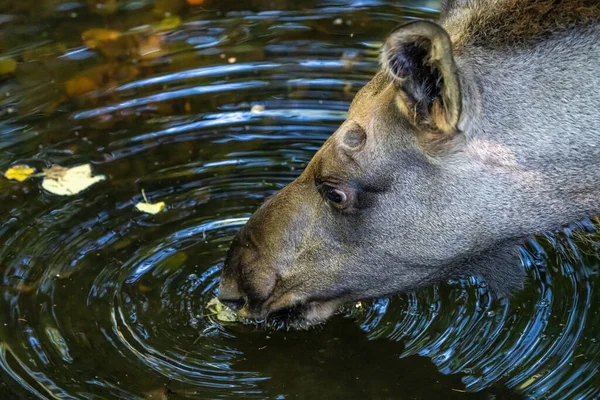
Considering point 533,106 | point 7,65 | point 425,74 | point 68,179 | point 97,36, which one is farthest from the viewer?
point 97,36

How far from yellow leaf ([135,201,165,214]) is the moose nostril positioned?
4.38 ft

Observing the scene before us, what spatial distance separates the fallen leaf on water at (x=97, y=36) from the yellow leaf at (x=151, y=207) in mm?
2295

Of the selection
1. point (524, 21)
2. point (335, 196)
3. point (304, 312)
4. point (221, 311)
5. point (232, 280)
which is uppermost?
point (524, 21)

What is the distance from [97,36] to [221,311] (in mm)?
3612

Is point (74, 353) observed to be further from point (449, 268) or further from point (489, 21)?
point (489, 21)

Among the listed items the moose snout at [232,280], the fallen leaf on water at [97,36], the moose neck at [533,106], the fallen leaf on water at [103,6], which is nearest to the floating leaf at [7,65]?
the fallen leaf on water at [97,36]

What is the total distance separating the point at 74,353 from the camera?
494cm

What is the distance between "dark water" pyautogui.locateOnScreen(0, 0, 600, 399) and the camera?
16.0 feet

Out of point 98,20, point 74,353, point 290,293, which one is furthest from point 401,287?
point 98,20

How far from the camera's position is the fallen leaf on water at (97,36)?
7.93 metres

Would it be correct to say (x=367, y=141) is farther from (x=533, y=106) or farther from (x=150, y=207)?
(x=150, y=207)

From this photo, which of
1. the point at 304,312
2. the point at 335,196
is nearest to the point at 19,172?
the point at 304,312

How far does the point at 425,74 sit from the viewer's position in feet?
13.3

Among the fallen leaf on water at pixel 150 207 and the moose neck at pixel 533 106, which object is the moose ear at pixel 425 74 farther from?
the fallen leaf on water at pixel 150 207
